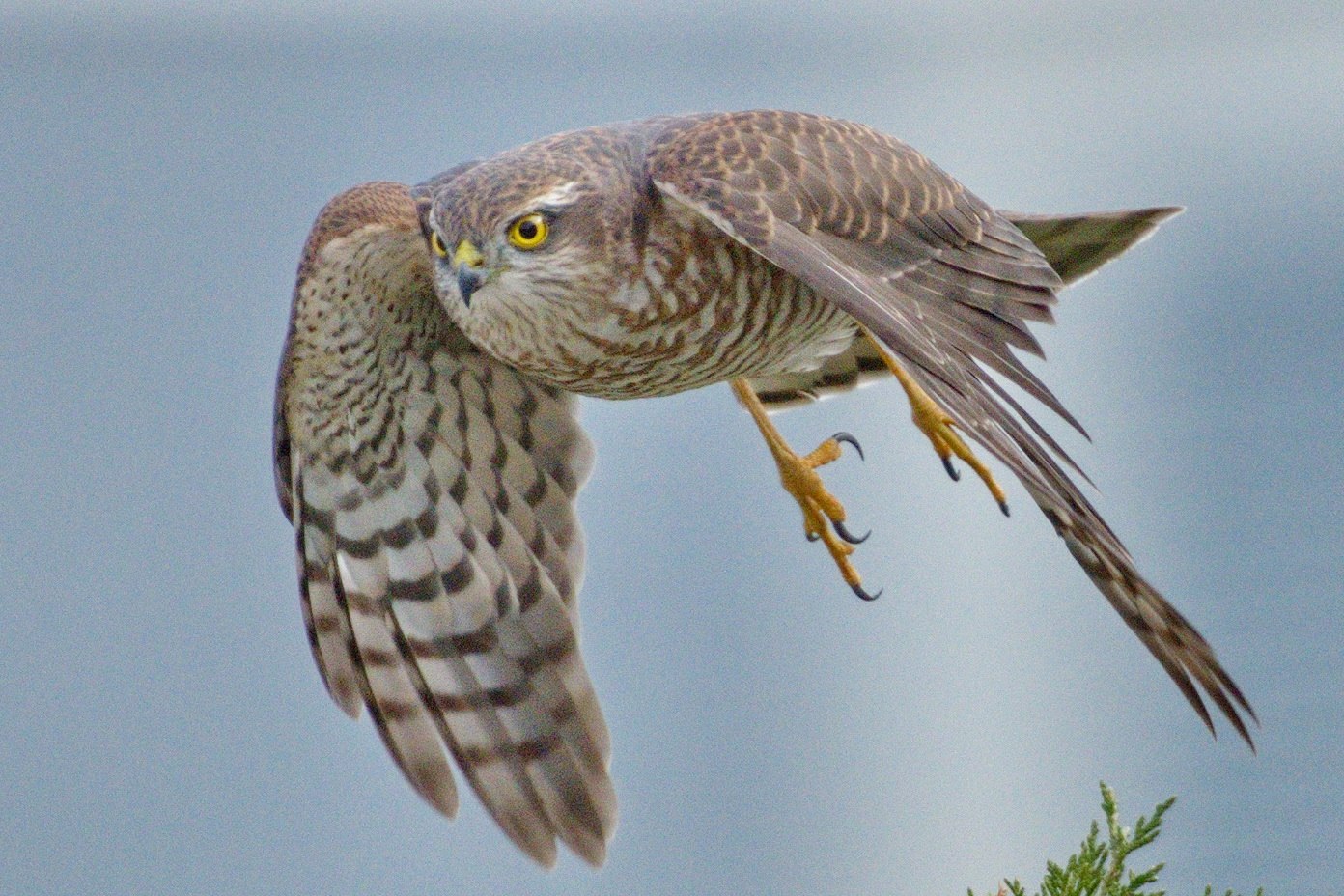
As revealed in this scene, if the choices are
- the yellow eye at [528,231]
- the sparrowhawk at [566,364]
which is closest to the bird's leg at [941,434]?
the sparrowhawk at [566,364]

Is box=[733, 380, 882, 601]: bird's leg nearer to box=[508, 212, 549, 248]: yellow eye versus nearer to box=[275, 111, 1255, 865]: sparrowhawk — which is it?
box=[275, 111, 1255, 865]: sparrowhawk

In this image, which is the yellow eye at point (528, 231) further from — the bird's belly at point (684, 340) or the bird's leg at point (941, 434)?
the bird's leg at point (941, 434)

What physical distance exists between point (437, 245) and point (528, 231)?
0.16 meters

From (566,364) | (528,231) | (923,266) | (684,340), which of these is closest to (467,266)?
(528,231)

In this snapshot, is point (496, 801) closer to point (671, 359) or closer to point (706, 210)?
point (671, 359)

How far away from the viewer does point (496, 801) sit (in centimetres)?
278

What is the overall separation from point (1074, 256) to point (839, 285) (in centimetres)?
102

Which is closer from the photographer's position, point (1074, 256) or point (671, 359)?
point (671, 359)

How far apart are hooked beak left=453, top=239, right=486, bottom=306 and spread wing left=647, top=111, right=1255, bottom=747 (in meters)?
0.28

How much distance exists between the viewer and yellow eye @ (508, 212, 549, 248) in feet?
6.99

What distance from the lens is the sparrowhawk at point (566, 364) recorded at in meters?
2.03

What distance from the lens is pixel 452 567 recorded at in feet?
9.36

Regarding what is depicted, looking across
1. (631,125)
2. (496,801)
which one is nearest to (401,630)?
(496,801)

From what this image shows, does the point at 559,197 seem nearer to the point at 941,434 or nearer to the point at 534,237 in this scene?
the point at 534,237
